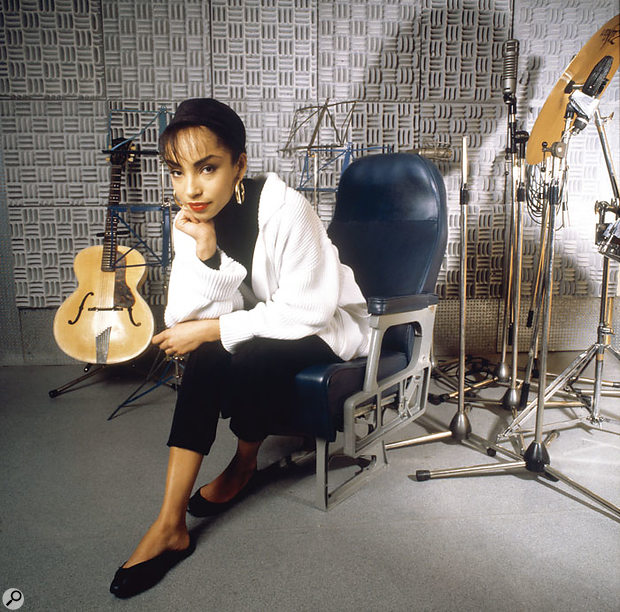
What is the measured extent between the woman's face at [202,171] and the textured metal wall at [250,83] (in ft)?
6.68

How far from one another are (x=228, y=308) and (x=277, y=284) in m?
0.19

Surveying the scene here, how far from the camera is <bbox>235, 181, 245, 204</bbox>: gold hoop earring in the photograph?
155 centimetres

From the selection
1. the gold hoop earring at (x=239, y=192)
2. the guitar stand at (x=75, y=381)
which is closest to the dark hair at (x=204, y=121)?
the gold hoop earring at (x=239, y=192)

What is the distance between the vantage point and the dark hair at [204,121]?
139 cm

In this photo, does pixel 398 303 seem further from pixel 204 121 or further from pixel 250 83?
pixel 250 83

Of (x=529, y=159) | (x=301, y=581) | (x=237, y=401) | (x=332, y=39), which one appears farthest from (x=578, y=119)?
(x=332, y=39)

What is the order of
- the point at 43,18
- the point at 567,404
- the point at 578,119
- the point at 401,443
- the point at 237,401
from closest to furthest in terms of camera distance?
the point at 237,401 → the point at 578,119 → the point at 401,443 → the point at 567,404 → the point at 43,18

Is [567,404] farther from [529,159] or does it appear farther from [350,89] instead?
[350,89]

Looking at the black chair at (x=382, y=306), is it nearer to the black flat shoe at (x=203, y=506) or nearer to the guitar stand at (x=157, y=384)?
the black flat shoe at (x=203, y=506)

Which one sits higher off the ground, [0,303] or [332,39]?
[332,39]

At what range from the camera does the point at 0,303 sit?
3.47 meters

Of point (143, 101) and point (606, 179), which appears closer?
point (143, 101)

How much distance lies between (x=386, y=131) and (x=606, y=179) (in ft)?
5.74

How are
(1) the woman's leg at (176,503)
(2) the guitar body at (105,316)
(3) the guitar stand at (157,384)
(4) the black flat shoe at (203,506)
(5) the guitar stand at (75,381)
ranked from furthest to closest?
(5) the guitar stand at (75,381), (2) the guitar body at (105,316), (3) the guitar stand at (157,384), (4) the black flat shoe at (203,506), (1) the woman's leg at (176,503)
